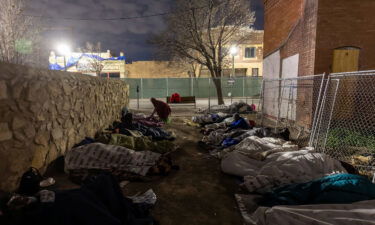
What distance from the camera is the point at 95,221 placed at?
178 centimetres

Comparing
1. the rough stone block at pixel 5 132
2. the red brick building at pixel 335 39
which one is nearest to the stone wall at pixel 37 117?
the rough stone block at pixel 5 132

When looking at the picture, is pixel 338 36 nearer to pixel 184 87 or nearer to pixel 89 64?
pixel 184 87

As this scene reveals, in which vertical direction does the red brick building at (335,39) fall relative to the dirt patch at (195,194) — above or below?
above

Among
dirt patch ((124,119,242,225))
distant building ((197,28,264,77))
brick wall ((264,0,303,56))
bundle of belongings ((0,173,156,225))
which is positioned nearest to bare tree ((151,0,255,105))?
brick wall ((264,0,303,56))

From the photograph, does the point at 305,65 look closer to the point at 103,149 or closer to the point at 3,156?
the point at 103,149

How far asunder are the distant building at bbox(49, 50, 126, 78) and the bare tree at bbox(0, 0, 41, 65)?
291 cm

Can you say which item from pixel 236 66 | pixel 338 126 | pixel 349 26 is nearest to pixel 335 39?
pixel 349 26

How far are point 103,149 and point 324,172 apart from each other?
361 centimetres

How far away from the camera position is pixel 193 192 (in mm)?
3211

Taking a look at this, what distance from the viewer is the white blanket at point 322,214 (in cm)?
185

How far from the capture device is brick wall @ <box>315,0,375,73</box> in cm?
641

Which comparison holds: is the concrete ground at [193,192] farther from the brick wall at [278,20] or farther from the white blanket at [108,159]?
the brick wall at [278,20]

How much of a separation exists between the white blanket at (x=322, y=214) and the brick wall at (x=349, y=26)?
6.09m

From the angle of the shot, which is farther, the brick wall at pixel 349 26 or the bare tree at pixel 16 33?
the bare tree at pixel 16 33
